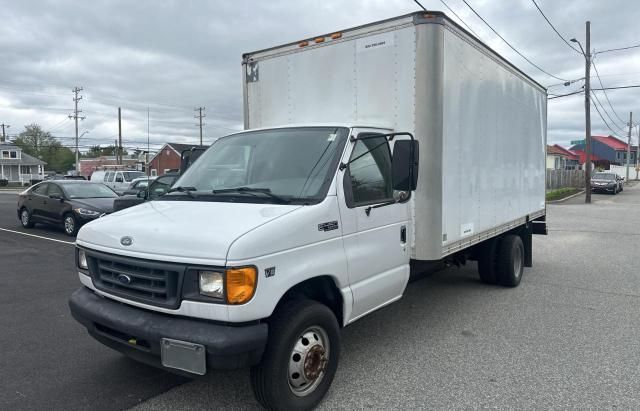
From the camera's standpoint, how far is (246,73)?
6.05 metres

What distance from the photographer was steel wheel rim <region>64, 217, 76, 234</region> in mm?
12610

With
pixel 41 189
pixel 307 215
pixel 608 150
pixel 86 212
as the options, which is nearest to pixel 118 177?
pixel 41 189

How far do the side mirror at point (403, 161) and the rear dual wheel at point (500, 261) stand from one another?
3.67m

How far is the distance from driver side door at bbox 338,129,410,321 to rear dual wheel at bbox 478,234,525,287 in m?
3.04

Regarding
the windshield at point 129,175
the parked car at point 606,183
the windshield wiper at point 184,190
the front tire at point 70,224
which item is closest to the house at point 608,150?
the parked car at point 606,183

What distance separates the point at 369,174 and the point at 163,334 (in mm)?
2065

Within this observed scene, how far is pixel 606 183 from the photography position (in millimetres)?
36531

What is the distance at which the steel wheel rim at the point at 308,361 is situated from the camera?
3391 millimetres

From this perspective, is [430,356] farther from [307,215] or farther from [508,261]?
[508,261]

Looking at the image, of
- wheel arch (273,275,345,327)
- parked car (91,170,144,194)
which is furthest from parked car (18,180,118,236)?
parked car (91,170,144,194)

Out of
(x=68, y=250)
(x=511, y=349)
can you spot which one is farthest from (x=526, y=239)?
(x=68, y=250)

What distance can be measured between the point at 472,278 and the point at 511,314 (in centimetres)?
198

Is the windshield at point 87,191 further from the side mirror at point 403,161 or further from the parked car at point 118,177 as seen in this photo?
the parked car at point 118,177

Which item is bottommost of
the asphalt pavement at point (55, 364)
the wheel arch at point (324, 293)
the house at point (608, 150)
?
the asphalt pavement at point (55, 364)
